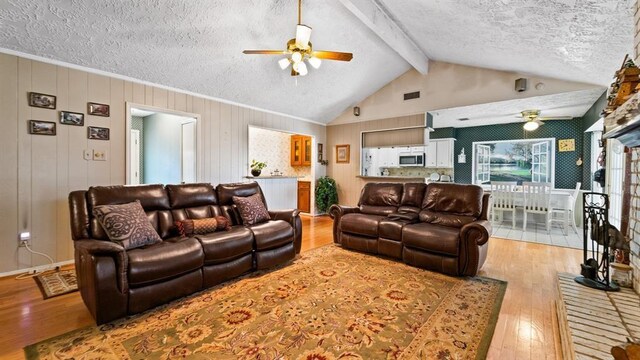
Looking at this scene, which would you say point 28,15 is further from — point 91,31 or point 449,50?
point 449,50

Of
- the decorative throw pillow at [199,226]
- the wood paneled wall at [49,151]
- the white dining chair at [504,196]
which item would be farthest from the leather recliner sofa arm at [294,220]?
the white dining chair at [504,196]

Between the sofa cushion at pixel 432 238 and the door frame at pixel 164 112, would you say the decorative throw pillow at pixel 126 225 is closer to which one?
the door frame at pixel 164 112

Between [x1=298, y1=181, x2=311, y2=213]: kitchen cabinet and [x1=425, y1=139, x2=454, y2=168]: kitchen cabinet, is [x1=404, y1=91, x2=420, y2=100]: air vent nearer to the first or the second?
[x1=425, y1=139, x2=454, y2=168]: kitchen cabinet

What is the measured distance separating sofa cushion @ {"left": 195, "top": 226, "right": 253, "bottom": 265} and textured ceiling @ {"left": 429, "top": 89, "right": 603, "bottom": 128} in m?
4.65

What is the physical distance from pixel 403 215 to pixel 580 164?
517 cm

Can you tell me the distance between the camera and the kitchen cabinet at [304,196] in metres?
7.03

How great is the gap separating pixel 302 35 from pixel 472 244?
2.93 meters

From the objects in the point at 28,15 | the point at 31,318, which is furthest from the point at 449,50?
the point at 31,318

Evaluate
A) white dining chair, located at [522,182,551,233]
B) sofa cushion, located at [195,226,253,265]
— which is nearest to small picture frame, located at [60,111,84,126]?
sofa cushion, located at [195,226,253,265]

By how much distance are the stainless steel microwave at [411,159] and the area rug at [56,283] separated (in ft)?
19.7

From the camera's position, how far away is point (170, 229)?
2945mm

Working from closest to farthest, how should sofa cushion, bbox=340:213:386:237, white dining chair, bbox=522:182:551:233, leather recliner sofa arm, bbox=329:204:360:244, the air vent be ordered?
sofa cushion, bbox=340:213:386:237 < leather recliner sofa arm, bbox=329:204:360:244 < white dining chair, bbox=522:182:551:233 < the air vent

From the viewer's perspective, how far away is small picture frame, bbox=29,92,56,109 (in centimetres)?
311

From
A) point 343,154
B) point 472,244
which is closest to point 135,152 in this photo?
point 343,154
